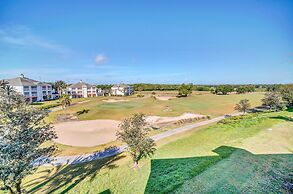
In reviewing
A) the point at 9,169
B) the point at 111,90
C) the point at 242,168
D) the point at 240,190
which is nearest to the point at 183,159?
the point at 242,168

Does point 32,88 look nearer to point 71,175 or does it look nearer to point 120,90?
point 120,90

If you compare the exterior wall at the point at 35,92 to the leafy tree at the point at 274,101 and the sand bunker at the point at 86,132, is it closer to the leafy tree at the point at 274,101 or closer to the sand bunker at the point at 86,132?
the sand bunker at the point at 86,132

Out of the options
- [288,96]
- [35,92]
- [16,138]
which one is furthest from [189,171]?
[35,92]

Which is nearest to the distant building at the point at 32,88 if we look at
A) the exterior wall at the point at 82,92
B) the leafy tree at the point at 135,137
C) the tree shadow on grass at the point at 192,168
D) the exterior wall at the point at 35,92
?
the exterior wall at the point at 35,92

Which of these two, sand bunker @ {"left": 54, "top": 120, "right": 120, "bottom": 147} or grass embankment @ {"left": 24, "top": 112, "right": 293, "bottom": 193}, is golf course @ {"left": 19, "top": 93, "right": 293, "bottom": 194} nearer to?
grass embankment @ {"left": 24, "top": 112, "right": 293, "bottom": 193}

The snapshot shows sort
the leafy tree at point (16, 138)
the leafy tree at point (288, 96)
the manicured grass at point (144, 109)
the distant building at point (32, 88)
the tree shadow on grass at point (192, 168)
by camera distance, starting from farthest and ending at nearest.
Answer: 1. the distant building at point (32, 88)
2. the leafy tree at point (288, 96)
3. the manicured grass at point (144, 109)
4. the tree shadow on grass at point (192, 168)
5. the leafy tree at point (16, 138)

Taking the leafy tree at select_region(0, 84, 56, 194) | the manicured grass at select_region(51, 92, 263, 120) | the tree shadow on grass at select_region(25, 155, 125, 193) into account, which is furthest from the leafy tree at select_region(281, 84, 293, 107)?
the leafy tree at select_region(0, 84, 56, 194)
